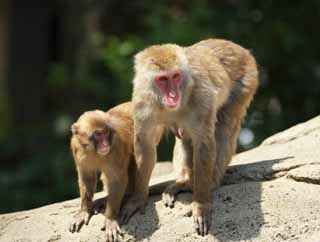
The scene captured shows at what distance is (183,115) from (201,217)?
0.98 metres

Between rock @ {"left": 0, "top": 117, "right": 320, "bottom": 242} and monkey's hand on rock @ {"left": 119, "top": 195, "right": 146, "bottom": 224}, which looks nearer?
rock @ {"left": 0, "top": 117, "right": 320, "bottom": 242}

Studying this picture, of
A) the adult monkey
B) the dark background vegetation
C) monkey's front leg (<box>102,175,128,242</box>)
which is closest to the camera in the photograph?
the adult monkey

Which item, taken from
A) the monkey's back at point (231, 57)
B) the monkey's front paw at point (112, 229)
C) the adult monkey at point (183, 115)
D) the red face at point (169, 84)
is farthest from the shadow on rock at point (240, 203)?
the red face at point (169, 84)

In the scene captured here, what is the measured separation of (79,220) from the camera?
902 cm

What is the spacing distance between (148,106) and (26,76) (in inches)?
511

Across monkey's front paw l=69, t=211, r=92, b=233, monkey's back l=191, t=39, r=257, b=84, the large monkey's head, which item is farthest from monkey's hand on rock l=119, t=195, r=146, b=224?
monkey's back l=191, t=39, r=257, b=84

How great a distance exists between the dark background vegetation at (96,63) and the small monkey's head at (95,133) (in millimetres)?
5678

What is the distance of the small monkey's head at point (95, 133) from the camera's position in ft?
29.1

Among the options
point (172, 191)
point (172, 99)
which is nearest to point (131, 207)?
point (172, 191)

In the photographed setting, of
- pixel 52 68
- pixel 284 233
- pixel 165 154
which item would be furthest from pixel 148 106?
pixel 52 68

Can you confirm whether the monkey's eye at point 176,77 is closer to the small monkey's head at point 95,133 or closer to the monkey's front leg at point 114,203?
the small monkey's head at point 95,133

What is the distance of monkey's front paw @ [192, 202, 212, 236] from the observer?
8.53 metres

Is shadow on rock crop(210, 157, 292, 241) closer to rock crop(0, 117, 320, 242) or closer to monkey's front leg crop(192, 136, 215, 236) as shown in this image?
rock crop(0, 117, 320, 242)

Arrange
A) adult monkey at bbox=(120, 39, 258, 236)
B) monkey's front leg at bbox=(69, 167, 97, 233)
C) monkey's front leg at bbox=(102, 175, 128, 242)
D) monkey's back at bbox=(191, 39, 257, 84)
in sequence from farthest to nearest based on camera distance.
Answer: monkey's back at bbox=(191, 39, 257, 84) → monkey's front leg at bbox=(69, 167, 97, 233) → monkey's front leg at bbox=(102, 175, 128, 242) → adult monkey at bbox=(120, 39, 258, 236)
